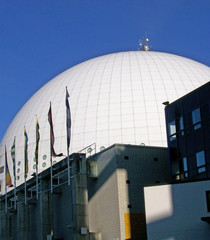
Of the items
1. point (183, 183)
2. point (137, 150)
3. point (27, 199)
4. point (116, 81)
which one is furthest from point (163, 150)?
point (116, 81)

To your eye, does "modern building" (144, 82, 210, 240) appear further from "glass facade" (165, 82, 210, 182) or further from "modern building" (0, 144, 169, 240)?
"modern building" (0, 144, 169, 240)

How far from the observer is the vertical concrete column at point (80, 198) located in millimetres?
32406

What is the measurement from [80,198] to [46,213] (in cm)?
539

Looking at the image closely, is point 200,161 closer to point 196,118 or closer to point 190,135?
point 190,135

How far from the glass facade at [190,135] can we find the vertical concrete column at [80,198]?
5.97 meters

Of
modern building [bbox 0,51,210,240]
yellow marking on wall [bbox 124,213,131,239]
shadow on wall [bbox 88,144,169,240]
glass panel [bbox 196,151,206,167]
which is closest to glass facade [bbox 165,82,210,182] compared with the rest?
glass panel [bbox 196,151,206,167]

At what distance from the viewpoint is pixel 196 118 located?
29.9 metres

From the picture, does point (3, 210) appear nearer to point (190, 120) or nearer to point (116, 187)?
point (116, 187)

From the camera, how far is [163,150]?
35.8 m

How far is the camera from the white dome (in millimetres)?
45562

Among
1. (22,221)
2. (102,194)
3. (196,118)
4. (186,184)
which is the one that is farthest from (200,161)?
(22,221)

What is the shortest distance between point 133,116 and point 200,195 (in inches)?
768

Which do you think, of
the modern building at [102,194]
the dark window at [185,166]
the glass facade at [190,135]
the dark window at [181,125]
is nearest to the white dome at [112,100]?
the modern building at [102,194]

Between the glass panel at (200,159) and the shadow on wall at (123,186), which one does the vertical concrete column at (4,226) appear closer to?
the shadow on wall at (123,186)
